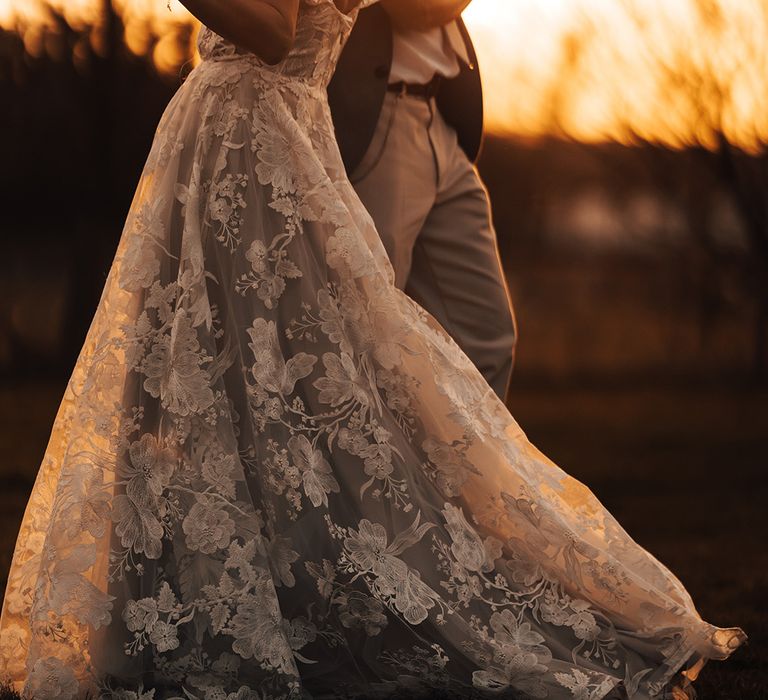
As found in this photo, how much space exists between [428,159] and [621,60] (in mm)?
7025

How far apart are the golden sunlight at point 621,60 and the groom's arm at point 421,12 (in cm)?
519

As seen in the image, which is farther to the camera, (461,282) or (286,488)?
(461,282)

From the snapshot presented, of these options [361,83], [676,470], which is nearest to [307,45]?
[361,83]

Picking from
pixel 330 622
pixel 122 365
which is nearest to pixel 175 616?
pixel 330 622

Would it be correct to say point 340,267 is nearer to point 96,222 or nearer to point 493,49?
point 493,49

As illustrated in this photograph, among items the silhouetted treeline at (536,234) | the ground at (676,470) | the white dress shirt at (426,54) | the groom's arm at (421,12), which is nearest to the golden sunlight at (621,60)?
the silhouetted treeline at (536,234)

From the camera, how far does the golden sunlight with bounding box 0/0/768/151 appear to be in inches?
357

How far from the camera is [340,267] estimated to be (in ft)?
8.36

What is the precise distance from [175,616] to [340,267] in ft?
2.54

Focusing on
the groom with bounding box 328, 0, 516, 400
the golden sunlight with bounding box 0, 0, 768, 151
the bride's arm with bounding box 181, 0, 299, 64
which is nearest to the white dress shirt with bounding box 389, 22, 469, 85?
the groom with bounding box 328, 0, 516, 400

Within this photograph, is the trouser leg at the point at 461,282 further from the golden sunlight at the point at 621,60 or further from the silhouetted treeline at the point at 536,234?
the silhouetted treeline at the point at 536,234

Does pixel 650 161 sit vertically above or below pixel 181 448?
below

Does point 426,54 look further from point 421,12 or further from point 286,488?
point 286,488

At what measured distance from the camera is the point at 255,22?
2.36 meters
